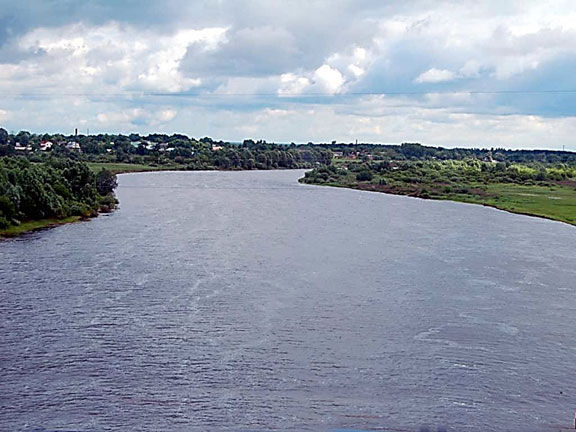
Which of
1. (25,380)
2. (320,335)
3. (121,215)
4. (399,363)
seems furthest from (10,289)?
(121,215)

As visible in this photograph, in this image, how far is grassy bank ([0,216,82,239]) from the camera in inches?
1549

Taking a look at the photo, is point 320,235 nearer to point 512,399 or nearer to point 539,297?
point 539,297

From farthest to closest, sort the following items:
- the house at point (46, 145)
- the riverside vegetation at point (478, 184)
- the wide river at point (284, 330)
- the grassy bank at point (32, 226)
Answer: the house at point (46, 145)
the riverside vegetation at point (478, 184)
the grassy bank at point (32, 226)
the wide river at point (284, 330)

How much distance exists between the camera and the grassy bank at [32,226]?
3934cm

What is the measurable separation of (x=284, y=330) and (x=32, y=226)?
24.4 meters

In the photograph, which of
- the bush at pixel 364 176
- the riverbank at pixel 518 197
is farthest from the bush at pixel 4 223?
the bush at pixel 364 176

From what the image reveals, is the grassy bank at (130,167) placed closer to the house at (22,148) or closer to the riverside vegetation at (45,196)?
the house at (22,148)

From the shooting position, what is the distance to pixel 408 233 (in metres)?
43.2

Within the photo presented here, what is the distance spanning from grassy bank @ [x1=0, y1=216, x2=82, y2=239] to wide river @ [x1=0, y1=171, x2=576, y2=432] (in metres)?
1.64

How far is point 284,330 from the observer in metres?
22.9

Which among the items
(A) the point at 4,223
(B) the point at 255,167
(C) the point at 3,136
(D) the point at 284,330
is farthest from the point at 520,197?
(C) the point at 3,136

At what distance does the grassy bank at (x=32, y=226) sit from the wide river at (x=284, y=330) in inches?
64.7

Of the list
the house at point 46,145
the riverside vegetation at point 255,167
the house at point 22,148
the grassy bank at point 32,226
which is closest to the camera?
the grassy bank at point 32,226

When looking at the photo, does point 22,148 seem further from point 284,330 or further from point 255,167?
point 284,330
